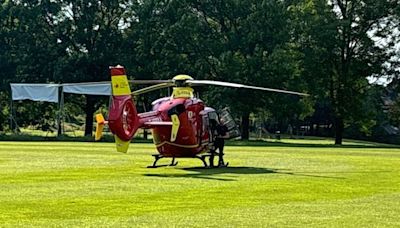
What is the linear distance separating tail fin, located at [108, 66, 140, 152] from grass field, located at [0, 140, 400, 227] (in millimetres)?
1070

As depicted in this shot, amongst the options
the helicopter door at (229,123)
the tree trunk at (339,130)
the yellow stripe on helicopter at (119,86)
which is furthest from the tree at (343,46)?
the yellow stripe on helicopter at (119,86)

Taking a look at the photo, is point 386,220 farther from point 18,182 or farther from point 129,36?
point 129,36

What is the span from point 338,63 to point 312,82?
2594 millimetres

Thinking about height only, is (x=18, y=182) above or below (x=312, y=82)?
below

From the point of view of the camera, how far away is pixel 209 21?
244 ft

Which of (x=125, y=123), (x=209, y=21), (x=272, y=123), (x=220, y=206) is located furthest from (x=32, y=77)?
(x=220, y=206)

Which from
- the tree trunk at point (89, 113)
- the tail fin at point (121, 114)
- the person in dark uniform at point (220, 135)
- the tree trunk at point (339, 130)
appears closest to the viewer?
the tail fin at point (121, 114)

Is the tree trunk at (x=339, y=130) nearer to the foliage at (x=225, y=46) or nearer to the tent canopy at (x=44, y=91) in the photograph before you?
the foliage at (x=225, y=46)

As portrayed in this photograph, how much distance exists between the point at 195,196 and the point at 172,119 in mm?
10528

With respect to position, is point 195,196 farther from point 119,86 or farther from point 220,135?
point 220,135

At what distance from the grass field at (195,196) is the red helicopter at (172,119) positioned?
3.01ft

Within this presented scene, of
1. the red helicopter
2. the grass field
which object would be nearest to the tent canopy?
the red helicopter

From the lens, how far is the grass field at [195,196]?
15.5m

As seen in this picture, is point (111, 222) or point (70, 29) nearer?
point (111, 222)
